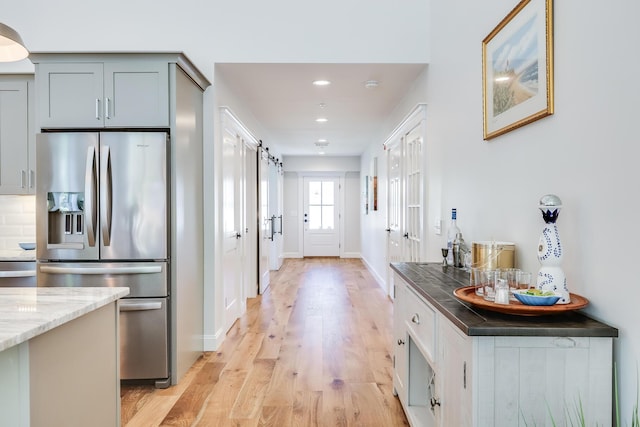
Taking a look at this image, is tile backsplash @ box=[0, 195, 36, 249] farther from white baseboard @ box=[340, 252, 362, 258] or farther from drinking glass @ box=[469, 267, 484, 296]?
white baseboard @ box=[340, 252, 362, 258]

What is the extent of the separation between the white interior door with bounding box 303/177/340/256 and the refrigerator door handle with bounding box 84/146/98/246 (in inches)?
278

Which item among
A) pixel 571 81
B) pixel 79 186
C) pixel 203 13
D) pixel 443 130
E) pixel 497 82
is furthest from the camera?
pixel 203 13

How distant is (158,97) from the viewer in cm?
262

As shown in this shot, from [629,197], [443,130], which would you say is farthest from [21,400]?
[443,130]

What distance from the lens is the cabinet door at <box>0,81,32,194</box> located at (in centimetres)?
306

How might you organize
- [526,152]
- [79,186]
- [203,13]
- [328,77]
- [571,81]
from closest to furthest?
[571,81] → [526,152] → [79,186] → [203,13] → [328,77]

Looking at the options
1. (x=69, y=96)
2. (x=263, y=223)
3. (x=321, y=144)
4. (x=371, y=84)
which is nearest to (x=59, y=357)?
(x=69, y=96)

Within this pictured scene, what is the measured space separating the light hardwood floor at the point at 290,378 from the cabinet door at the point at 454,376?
0.78m

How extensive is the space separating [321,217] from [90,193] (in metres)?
7.23

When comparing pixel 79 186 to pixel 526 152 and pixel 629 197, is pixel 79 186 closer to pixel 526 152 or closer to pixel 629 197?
pixel 526 152

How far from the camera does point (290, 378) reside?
8.95ft

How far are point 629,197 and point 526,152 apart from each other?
65cm

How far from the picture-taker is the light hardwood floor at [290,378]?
2232mm

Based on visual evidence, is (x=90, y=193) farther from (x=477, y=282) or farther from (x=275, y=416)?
(x=477, y=282)
